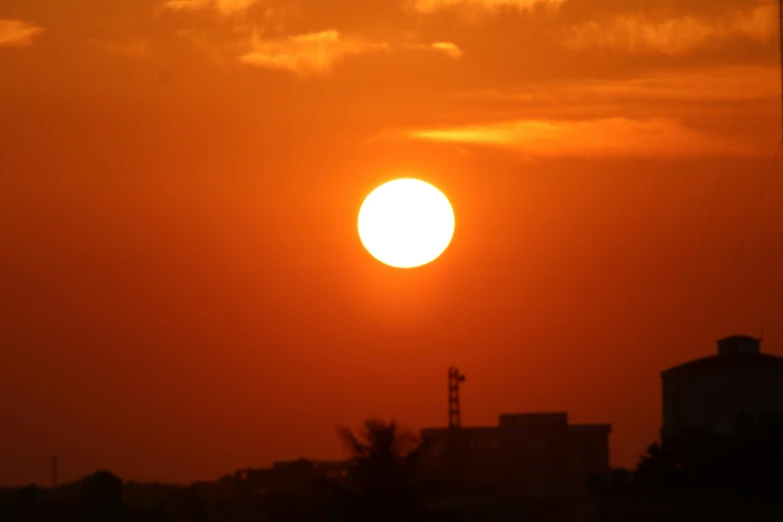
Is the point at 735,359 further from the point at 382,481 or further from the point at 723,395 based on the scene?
the point at 382,481

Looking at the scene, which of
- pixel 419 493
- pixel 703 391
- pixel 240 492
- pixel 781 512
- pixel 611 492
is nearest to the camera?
pixel 781 512

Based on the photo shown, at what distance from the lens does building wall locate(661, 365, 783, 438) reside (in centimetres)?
6022

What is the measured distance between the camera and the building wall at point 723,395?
60219 millimetres

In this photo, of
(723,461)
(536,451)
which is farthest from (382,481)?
(536,451)

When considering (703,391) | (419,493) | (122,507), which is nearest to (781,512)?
(419,493)

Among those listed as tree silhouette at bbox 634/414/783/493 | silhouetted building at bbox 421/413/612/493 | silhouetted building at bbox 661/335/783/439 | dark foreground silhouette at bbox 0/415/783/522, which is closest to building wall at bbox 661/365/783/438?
silhouetted building at bbox 661/335/783/439

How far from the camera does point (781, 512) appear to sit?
36.0 metres

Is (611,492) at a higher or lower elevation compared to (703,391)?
lower

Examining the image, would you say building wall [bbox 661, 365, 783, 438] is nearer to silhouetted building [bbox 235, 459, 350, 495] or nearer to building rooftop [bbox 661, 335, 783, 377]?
building rooftop [bbox 661, 335, 783, 377]

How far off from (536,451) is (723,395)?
25.1 m

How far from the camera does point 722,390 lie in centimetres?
6097

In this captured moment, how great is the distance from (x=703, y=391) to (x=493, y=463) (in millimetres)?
24895

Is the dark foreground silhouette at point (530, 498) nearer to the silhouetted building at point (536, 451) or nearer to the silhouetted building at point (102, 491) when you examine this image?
the silhouetted building at point (102, 491)

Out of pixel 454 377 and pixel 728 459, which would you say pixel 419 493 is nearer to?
pixel 728 459
